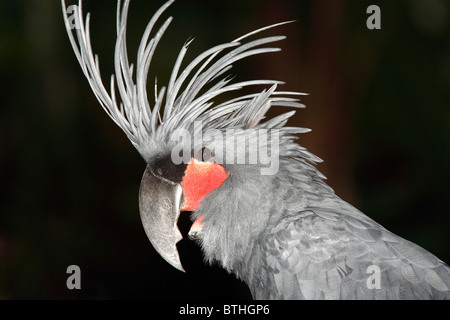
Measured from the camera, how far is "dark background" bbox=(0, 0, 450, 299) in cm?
388

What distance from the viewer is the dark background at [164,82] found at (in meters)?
3.88

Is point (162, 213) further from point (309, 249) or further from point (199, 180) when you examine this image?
point (309, 249)

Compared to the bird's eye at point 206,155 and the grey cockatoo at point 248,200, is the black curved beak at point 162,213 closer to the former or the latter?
the grey cockatoo at point 248,200

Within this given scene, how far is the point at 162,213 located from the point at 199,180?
0.23 metres

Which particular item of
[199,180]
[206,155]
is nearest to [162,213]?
[199,180]

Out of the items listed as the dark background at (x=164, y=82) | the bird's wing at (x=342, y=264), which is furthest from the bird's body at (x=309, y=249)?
the dark background at (x=164, y=82)

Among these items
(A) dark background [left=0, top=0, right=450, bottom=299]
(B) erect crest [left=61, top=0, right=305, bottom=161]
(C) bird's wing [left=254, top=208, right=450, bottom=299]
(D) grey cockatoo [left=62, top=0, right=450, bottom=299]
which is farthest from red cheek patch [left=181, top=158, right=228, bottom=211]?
(A) dark background [left=0, top=0, right=450, bottom=299]

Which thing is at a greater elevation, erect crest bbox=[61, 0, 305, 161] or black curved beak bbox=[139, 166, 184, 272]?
erect crest bbox=[61, 0, 305, 161]

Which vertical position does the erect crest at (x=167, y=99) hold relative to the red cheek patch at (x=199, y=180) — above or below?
above

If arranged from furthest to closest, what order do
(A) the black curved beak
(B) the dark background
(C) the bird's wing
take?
(B) the dark background → (A) the black curved beak → (C) the bird's wing

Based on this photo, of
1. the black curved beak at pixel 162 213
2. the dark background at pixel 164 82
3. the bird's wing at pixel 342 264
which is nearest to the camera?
the bird's wing at pixel 342 264

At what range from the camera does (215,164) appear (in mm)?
2232

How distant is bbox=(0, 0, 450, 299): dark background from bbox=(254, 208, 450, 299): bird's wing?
77.6 inches

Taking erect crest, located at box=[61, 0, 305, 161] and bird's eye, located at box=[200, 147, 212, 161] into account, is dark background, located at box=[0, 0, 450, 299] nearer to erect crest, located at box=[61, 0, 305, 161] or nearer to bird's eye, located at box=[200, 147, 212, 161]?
erect crest, located at box=[61, 0, 305, 161]
